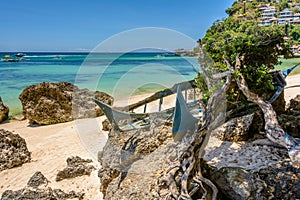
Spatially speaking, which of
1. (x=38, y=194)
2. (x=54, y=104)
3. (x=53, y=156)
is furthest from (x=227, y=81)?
(x=54, y=104)

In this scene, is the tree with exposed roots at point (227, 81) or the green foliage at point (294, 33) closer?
the tree with exposed roots at point (227, 81)

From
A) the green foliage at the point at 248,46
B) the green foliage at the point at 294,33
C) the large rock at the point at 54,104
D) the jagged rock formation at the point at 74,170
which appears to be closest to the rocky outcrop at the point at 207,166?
the jagged rock formation at the point at 74,170

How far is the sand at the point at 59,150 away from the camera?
430 cm

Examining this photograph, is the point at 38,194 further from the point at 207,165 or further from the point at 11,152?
the point at 207,165

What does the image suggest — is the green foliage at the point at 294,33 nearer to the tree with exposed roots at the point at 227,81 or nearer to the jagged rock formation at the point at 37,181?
the tree with exposed roots at the point at 227,81

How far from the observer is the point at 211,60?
380cm

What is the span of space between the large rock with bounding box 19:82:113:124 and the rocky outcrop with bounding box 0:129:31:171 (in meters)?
3.51

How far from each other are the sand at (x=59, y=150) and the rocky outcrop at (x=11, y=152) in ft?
0.47

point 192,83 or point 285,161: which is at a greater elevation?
point 192,83

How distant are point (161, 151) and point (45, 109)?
6957 mm

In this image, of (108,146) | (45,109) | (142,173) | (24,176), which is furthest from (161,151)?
(45,109)

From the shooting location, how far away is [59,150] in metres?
6.00

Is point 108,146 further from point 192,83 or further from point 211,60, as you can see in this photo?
point 211,60

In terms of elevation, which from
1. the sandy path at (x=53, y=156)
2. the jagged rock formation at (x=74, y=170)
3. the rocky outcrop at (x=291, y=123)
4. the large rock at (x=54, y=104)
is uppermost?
the rocky outcrop at (x=291, y=123)
